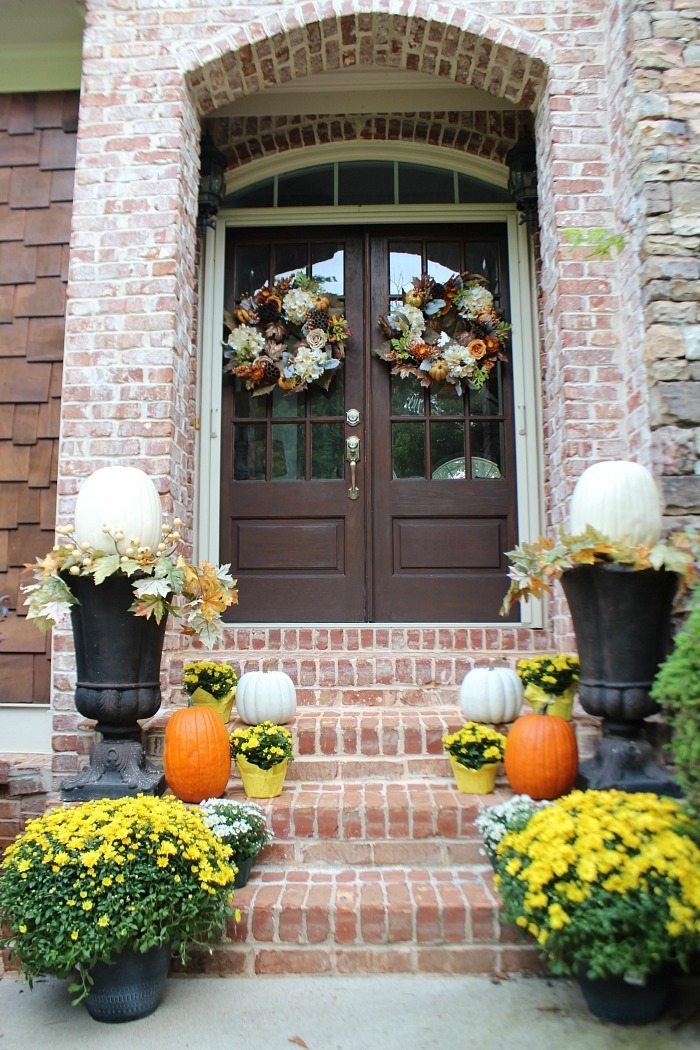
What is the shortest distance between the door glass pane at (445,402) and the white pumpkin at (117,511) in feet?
6.37

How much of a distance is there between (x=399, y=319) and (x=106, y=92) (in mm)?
1703

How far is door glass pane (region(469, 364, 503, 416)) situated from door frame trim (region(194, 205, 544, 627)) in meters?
0.11

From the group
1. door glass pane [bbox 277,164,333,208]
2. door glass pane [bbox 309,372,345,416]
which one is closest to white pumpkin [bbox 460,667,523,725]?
door glass pane [bbox 309,372,345,416]

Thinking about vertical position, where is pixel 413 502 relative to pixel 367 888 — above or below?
above

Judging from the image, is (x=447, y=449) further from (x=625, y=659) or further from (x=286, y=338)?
(x=625, y=659)

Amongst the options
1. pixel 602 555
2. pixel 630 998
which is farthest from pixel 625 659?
pixel 630 998

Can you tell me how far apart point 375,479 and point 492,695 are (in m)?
1.53

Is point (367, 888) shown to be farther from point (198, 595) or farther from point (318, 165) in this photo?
point (318, 165)

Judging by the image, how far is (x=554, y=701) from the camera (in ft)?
9.31

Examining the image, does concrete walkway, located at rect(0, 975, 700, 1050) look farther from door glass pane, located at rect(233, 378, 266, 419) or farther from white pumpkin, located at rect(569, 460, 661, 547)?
door glass pane, located at rect(233, 378, 266, 419)

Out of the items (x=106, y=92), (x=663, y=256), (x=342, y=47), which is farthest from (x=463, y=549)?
(x=106, y=92)

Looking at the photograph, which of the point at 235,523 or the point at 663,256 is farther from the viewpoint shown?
the point at 235,523

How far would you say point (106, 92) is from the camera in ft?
10.8

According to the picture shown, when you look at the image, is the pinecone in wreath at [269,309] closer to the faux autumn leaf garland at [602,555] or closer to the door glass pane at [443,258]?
the door glass pane at [443,258]
